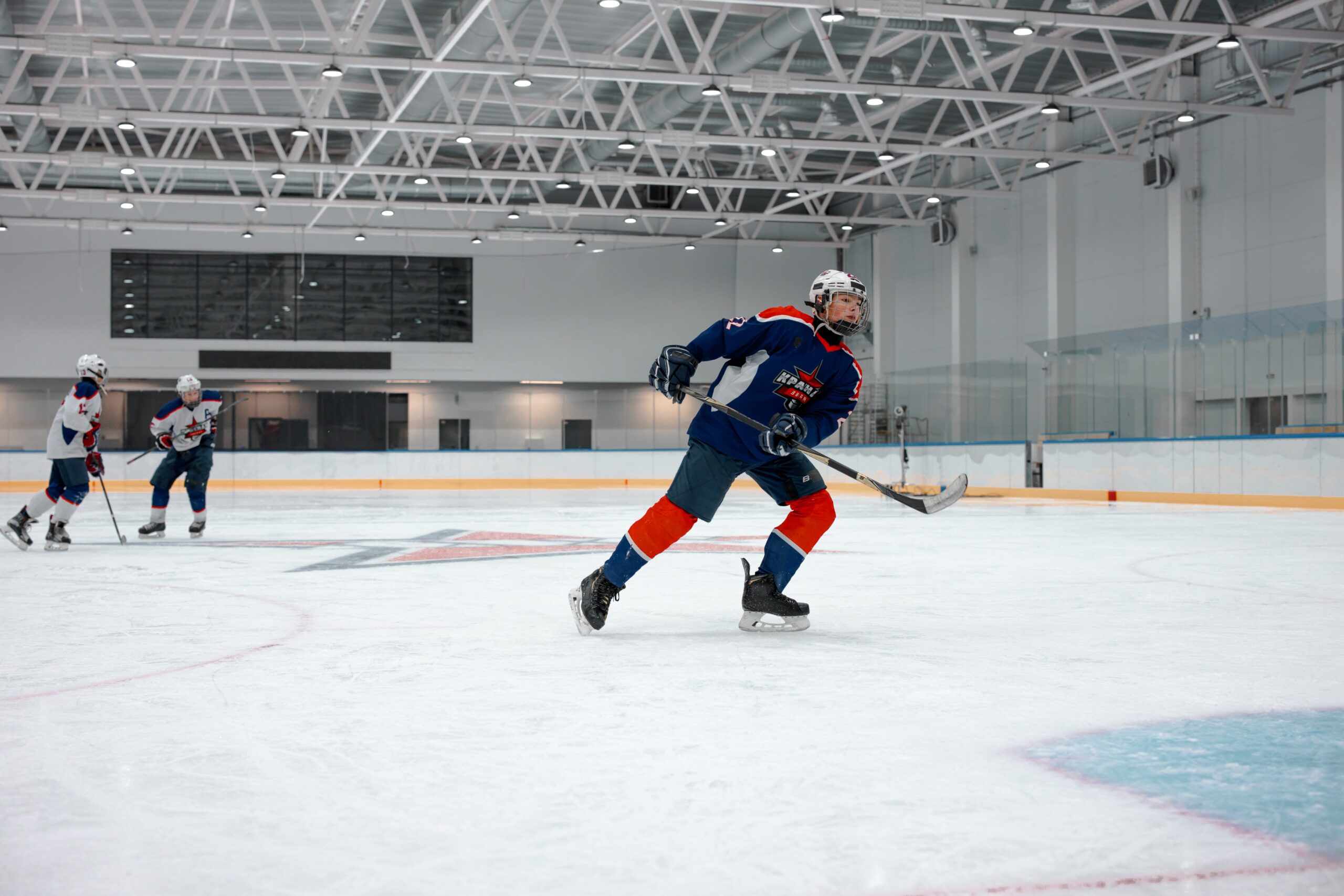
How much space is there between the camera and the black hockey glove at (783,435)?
4.10 metres

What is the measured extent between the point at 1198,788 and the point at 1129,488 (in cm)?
1635

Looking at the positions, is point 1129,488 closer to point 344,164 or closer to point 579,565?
point 579,565

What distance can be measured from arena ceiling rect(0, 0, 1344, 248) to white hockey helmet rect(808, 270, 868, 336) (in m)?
9.53

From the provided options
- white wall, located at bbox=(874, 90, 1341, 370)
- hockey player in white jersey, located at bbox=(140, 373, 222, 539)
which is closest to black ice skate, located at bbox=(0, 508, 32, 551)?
hockey player in white jersey, located at bbox=(140, 373, 222, 539)

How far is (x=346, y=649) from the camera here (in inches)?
152

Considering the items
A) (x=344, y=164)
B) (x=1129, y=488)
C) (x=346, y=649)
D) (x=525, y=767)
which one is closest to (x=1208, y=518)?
(x=1129, y=488)

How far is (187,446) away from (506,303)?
21.7 metres

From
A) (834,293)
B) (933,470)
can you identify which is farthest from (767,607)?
(933,470)

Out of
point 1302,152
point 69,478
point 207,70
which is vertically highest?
point 207,70

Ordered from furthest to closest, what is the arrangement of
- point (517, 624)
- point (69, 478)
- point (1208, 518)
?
point (1208, 518) < point (69, 478) < point (517, 624)

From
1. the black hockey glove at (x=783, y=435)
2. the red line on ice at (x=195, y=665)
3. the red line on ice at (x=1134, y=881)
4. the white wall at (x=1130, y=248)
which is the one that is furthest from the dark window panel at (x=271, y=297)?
the red line on ice at (x=1134, y=881)

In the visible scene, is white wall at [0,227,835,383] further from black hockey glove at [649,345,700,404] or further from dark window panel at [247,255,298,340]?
black hockey glove at [649,345,700,404]

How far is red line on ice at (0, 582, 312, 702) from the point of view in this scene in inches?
124

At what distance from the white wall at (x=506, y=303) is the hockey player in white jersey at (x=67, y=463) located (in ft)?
74.0
